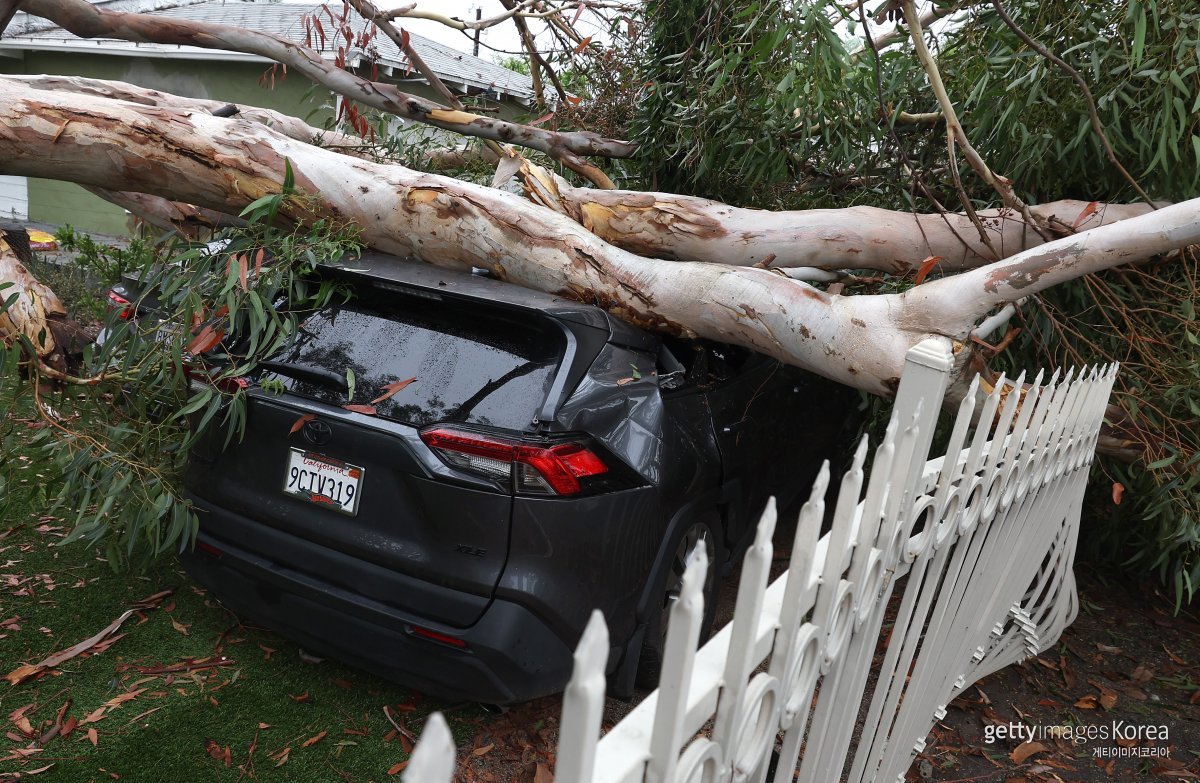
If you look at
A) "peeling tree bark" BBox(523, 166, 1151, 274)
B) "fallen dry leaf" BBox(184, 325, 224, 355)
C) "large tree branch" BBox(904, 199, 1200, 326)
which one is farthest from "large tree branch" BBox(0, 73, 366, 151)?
"large tree branch" BBox(904, 199, 1200, 326)

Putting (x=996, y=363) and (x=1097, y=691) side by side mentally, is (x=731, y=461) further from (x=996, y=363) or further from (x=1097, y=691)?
(x=1097, y=691)

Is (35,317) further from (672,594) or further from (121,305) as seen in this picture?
(672,594)

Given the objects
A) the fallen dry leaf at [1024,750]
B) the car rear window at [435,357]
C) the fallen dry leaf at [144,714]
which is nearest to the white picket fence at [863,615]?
the fallen dry leaf at [1024,750]

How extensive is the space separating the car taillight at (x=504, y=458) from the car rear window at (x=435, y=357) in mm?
76

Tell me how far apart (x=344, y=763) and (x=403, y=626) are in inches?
22.9

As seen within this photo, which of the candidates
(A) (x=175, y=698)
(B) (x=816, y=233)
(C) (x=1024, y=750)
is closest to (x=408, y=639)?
(A) (x=175, y=698)

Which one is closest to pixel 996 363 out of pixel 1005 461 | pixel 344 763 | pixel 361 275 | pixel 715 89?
pixel 715 89

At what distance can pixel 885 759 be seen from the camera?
7.55ft

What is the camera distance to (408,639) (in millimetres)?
2602

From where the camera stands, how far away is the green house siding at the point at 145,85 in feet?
37.4

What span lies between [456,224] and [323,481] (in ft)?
4.20

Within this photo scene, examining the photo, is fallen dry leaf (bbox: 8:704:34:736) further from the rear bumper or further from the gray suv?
the rear bumper

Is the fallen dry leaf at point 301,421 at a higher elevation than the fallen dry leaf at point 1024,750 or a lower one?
higher

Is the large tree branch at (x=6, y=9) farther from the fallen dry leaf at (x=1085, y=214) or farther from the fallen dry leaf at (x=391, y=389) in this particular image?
the fallen dry leaf at (x=1085, y=214)
